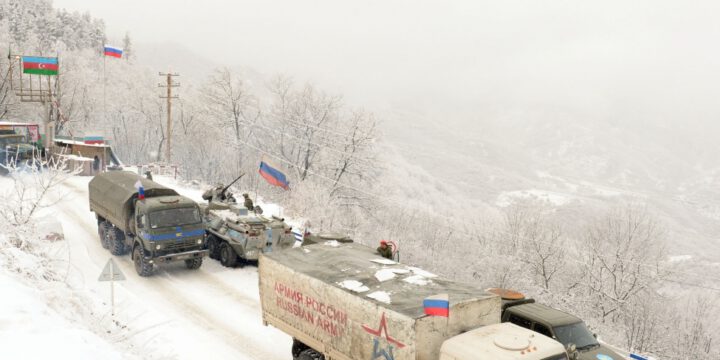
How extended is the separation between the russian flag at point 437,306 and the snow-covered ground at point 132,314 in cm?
488

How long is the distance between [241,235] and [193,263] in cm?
199

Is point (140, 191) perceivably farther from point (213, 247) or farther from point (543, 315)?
point (543, 315)

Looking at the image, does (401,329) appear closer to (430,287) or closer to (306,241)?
(430,287)

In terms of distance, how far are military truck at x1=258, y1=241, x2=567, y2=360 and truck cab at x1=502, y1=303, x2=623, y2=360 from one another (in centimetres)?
227

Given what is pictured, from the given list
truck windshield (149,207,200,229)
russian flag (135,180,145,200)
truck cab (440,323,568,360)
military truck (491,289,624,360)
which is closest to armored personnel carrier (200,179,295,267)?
truck windshield (149,207,200,229)

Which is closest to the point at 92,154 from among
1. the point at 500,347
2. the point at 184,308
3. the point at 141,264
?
the point at 141,264

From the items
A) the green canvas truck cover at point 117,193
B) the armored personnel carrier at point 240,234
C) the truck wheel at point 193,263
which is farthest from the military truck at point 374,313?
the green canvas truck cover at point 117,193

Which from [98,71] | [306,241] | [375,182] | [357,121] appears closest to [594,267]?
[375,182]

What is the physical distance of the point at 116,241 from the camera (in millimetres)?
20109

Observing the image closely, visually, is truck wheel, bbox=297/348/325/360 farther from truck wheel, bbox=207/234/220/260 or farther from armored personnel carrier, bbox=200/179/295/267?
truck wheel, bbox=207/234/220/260

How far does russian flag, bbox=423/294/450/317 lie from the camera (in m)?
8.70

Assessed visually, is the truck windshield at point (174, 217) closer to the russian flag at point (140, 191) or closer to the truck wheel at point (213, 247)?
the russian flag at point (140, 191)

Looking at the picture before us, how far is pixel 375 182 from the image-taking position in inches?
1853

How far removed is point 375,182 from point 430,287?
36.9 metres
